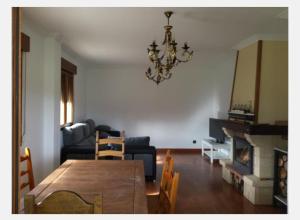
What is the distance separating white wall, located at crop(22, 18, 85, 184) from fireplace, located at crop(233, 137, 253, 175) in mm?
2846

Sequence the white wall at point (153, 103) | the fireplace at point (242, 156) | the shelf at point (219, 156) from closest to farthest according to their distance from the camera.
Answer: the fireplace at point (242, 156), the shelf at point (219, 156), the white wall at point (153, 103)

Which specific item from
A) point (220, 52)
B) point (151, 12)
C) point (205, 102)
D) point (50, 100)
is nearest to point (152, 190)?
point (50, 100)

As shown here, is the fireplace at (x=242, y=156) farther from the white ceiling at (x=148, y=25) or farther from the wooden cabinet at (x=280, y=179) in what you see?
the white ceiling at (x=148, y=25)

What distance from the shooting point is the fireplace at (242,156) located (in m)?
4.02

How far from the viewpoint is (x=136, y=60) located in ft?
21.7

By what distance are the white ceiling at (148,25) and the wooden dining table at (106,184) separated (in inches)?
66.7

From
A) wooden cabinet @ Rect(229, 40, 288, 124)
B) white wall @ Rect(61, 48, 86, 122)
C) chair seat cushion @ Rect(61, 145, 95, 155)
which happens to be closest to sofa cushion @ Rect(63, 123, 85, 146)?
Result: chair seat cushion @ Rect(61, 145, 95, 155)

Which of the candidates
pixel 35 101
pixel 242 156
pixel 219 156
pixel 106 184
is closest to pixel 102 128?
pixel 219 156

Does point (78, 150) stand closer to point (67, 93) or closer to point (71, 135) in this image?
point (71, 135)

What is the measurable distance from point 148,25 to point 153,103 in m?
4.32

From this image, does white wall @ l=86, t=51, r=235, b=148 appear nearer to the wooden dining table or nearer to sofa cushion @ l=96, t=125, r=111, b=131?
sofa cushion @ l=96, t=125, r=111, b=131

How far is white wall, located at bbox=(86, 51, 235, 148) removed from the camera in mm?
7906

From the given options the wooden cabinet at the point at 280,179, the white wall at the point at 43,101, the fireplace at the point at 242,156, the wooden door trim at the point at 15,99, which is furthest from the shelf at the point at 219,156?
the wooden door trim at the point at 15,99
